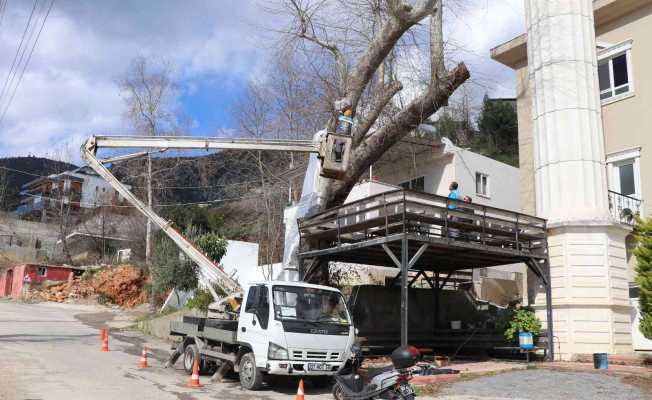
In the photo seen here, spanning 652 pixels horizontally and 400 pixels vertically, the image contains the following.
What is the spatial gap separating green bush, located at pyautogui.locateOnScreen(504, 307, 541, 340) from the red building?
34131 mm

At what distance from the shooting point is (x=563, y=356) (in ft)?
48.7

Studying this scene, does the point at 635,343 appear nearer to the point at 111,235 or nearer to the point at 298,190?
the point at 298,190

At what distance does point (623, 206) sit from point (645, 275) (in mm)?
5542

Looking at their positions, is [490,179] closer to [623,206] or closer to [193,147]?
[623,206]

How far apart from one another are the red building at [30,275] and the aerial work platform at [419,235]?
2961 cm

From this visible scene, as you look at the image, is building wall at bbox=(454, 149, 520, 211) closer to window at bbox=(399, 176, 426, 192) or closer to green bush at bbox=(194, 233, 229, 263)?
window at bbox=(399, 176, 426, 192)

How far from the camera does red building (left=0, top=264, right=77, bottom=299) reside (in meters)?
38.9

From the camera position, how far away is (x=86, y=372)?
12.4m

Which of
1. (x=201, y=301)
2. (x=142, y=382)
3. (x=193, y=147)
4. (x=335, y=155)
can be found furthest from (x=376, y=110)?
(x=201, y=301)

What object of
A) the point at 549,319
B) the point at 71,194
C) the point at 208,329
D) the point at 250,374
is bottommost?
the point at 250,374

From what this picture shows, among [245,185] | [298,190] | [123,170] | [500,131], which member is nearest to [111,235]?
[123,170]

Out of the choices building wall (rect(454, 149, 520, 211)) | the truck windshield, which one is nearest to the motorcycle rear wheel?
the truck windshield

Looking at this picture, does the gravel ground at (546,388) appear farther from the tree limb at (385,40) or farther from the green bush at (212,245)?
the green bush at (212,245)

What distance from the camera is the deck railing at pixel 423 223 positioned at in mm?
13041
